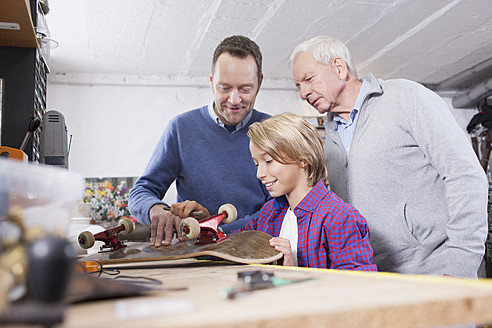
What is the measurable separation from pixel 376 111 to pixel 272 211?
523mm

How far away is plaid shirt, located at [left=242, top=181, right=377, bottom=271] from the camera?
1300 mm

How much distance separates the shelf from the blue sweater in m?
0.67

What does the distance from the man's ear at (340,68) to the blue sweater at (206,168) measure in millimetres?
450

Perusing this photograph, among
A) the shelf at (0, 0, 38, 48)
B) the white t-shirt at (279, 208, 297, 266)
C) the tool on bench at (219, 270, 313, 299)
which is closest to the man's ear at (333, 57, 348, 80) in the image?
the white t-shirt at (279, 208, 297, 266)

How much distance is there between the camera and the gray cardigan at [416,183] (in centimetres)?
137

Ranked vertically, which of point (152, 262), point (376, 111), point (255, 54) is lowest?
point (152, 262)

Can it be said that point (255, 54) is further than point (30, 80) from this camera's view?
Yes

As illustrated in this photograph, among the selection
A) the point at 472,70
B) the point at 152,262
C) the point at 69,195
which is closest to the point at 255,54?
the point at 152,262

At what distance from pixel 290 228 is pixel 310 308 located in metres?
1.15

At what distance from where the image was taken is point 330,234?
135cm

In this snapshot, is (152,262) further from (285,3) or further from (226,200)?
(285,3)

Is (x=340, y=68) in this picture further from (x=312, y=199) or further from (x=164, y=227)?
(x=164, y=227)

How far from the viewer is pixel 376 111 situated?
1614 millimetres

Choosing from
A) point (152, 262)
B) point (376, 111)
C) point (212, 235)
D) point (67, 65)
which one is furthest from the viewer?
point (67, 65)
